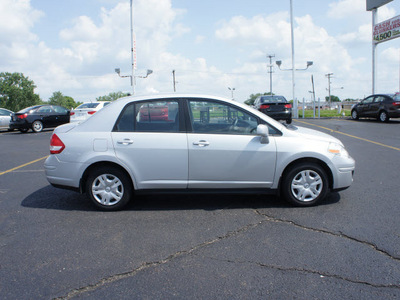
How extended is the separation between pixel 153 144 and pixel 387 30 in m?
26.7

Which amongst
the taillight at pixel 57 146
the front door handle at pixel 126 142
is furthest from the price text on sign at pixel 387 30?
the taillight at pixel 57 146

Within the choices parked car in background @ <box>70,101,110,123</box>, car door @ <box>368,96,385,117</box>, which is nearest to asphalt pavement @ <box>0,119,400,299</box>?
parked car in background @ <box>70,101,110,123</box>

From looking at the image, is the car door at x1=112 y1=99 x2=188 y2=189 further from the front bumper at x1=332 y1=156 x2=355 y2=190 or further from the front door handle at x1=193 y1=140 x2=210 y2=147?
the front bumper at x1=332 y1=156 x2=355 y2=190

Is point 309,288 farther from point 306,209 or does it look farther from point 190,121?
point 190,121

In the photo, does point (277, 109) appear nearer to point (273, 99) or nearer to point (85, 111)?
point (273, 99)

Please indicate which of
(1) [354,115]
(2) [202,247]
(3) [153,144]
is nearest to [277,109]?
(1) [354,115]

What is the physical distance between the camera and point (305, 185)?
494 cm

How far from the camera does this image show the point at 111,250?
3646 millimetres

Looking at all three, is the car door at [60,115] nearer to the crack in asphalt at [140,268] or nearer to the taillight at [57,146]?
the taillight at [57,146]

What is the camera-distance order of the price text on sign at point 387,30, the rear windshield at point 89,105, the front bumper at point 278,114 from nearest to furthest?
the front bumper at point 278,114, the rear windshield at point 89,105, the price text on sign at point 387,30

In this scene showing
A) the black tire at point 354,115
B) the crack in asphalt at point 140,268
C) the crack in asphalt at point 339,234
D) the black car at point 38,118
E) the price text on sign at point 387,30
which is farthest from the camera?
the price text on sign at point 387,30

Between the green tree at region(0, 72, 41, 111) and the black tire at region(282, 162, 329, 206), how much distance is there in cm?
10541

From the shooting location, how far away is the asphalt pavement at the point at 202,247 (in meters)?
2.90

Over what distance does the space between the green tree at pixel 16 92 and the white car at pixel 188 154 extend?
104 metres
